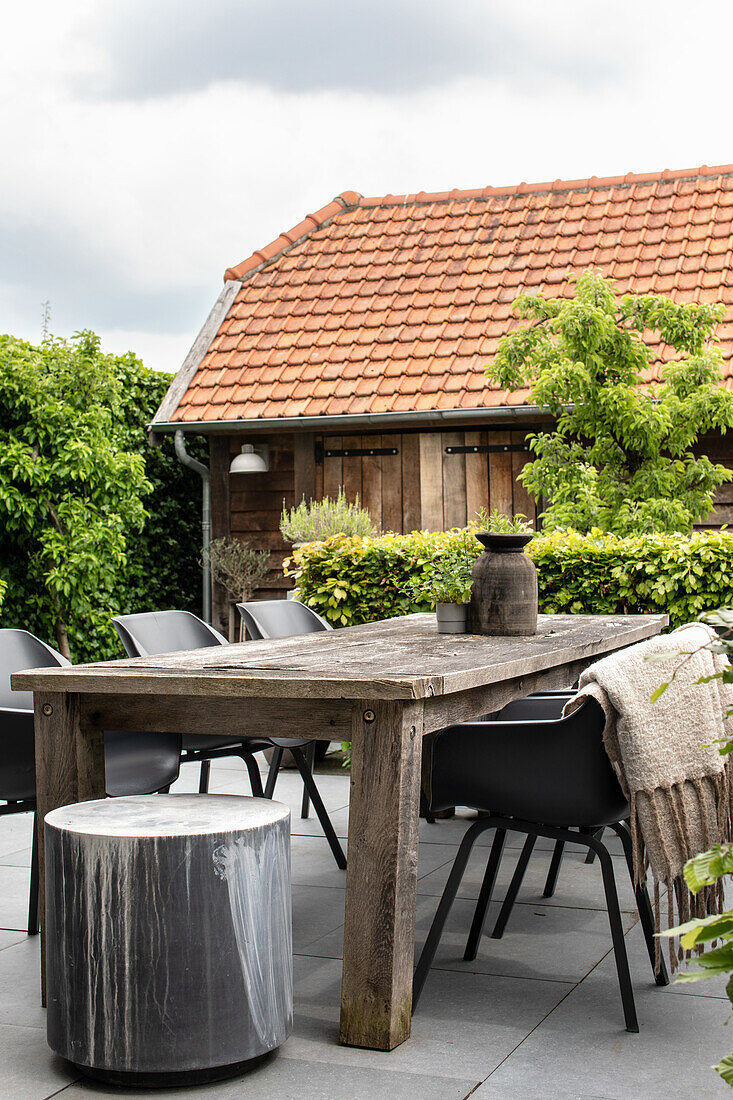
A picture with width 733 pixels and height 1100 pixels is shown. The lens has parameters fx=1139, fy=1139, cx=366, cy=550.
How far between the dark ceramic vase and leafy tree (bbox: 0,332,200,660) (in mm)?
4875

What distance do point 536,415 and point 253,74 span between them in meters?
3.33

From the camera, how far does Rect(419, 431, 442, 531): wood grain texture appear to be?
29.5 feet

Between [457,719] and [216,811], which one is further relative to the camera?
[457,719]

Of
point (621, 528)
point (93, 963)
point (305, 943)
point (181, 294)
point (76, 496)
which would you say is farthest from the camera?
point (181, 294)

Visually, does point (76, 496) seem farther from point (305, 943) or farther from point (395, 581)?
point (305, 943)

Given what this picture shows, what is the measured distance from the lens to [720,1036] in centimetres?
259

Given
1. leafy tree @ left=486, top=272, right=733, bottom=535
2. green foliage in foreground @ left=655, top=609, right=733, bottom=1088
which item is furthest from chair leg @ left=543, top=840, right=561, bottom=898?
leafy tree @ left=486, top=272, right=733, bottom=535

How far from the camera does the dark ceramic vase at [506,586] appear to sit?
154 inches

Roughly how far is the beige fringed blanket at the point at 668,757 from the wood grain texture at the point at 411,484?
619 cm

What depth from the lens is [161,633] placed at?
14.2 feet

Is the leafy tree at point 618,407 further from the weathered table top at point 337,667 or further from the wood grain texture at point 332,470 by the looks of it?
the weathered table top at point 337,667

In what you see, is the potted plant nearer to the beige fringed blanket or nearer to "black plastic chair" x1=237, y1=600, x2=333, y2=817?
"black plastic chair" x1=237, y1=600, x2=333, y2=817

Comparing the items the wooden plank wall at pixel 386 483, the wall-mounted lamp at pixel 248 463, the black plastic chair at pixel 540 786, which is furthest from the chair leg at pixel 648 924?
the wall-mounted lamp at pixel 248 463

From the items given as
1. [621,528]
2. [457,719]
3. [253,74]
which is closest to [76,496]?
[253,74]
